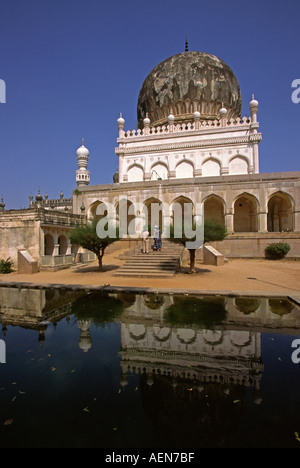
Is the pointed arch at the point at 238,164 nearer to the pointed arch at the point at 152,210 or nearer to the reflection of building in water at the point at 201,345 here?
the pointed arch at the point at 152,210

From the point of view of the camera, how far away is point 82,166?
25.5 m

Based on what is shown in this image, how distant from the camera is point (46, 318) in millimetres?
6023

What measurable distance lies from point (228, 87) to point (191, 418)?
2651 centimetres

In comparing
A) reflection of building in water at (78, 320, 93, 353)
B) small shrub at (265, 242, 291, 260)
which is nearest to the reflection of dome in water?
small shrub at (265, 242, 291, 260)

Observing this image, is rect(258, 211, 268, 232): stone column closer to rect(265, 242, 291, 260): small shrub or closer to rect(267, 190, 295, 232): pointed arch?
rect(267, 190, 295, 232): pointed arch

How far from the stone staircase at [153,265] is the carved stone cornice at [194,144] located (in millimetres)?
10469

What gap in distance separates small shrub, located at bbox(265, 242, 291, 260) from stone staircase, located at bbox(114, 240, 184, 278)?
507cm

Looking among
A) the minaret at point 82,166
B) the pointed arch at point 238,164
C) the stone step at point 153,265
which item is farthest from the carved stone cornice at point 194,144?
the stone step at point 153,265

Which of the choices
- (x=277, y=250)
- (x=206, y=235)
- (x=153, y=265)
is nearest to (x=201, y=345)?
(x=206, y=235)

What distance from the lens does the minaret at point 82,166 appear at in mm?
25156

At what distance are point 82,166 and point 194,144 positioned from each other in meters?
10.3

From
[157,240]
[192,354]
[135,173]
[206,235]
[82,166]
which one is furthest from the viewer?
[82,166]

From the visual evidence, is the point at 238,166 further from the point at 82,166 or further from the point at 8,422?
the point at 8,422
